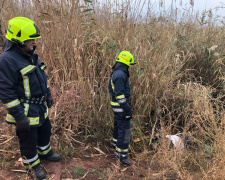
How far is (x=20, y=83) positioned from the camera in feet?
6.04

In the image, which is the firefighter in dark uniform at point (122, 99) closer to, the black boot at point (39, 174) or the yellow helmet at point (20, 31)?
the black boot at point (39, 174)

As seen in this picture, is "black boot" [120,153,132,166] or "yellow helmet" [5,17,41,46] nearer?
"yellow helmet" [5,17,41,46]

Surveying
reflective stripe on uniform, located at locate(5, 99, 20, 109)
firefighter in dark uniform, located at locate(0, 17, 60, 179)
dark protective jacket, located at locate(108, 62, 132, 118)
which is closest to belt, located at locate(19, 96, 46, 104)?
firefighter in dark uniform, located at locate(0, 17, 60, 179)

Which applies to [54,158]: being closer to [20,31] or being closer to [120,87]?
[120,87]

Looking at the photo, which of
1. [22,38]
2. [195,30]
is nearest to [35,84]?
[22,38]

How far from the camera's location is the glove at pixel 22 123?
1782 mm

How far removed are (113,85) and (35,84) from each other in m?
0.99

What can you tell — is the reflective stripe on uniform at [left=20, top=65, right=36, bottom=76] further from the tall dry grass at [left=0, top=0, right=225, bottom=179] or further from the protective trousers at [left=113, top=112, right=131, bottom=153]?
the protective trousers at [left=113, top=112, right=131, bottom=153]

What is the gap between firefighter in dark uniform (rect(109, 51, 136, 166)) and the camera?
8.00 feet

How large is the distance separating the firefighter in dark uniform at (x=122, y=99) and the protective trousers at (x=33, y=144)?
0.91 meters

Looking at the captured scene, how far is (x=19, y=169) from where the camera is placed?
2.25m

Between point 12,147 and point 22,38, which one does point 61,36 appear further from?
point 12,147

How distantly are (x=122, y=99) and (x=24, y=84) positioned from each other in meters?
1.14

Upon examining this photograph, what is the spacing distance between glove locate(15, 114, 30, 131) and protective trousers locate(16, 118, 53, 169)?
144 mm
